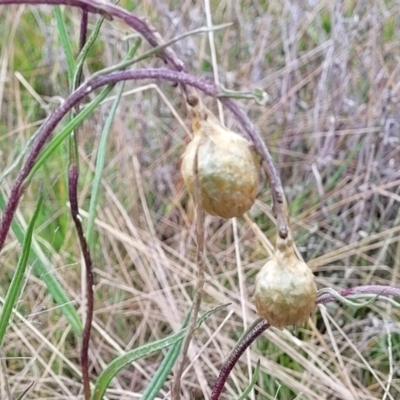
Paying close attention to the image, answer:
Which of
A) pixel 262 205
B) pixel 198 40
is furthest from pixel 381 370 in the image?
pixel 198 40

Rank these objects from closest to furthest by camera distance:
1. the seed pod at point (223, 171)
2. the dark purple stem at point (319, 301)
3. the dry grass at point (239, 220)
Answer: the seed pod at point (223, 171)
the dark purple stem at point (319, 301)
the dry grass at point (239, 220)

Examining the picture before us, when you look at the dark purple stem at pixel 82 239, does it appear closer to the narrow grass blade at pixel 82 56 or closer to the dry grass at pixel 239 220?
the narrow grass blade at pixel 82 56

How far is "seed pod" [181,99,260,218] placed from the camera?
40 centimetres

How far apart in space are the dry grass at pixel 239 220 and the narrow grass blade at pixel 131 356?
47cm

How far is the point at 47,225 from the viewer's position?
1431mm

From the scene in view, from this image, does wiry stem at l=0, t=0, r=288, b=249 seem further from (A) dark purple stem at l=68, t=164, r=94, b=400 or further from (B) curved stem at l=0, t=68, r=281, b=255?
(A) dark purple stem at l=68, t=164, r=94, b=400

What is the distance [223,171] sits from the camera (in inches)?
15.9

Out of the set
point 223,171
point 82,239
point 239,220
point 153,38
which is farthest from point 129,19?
point 239,220

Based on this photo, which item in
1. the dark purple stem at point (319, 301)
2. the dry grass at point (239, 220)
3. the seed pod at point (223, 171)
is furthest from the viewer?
the dry grass at point (239, 220)

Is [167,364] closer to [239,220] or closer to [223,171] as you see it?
[223,171]

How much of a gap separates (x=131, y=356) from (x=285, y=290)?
194 mm

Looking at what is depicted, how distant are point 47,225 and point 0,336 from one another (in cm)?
84

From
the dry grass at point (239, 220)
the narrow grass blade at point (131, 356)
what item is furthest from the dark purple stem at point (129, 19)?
the dry grass at point (239, 220)

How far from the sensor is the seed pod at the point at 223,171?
1.33ft
